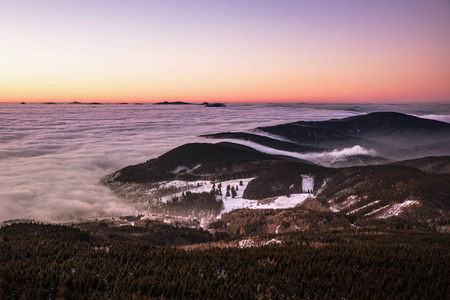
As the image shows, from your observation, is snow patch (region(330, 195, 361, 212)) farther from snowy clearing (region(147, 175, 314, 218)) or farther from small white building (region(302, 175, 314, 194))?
small white building (region(302, 175, 314, 194))

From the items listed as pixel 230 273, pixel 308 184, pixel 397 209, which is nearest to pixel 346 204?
pixel 397 209

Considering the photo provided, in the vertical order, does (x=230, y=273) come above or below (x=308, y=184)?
above

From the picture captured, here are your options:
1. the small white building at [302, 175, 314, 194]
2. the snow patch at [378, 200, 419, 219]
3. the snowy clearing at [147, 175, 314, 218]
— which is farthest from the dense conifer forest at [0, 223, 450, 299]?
the small white building at [302, 175, 314, 194]

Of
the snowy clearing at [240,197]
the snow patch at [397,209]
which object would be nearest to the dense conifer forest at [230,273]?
the snow patch at [397,209]

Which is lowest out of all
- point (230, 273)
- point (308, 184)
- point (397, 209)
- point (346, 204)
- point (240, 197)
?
point (240, 197)

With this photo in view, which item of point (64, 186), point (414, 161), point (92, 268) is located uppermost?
point (92, 268)

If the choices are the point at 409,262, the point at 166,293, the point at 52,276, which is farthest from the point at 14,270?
the point at 409,262

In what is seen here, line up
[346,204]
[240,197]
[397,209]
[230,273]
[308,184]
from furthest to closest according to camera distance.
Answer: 1. [308,184]
2. [240,197]
3. [346,204]
4. [397,209]
5. [230,273]

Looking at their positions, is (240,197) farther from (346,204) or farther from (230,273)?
(230,273)

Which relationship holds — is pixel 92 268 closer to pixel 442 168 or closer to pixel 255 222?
pixel 255 222
